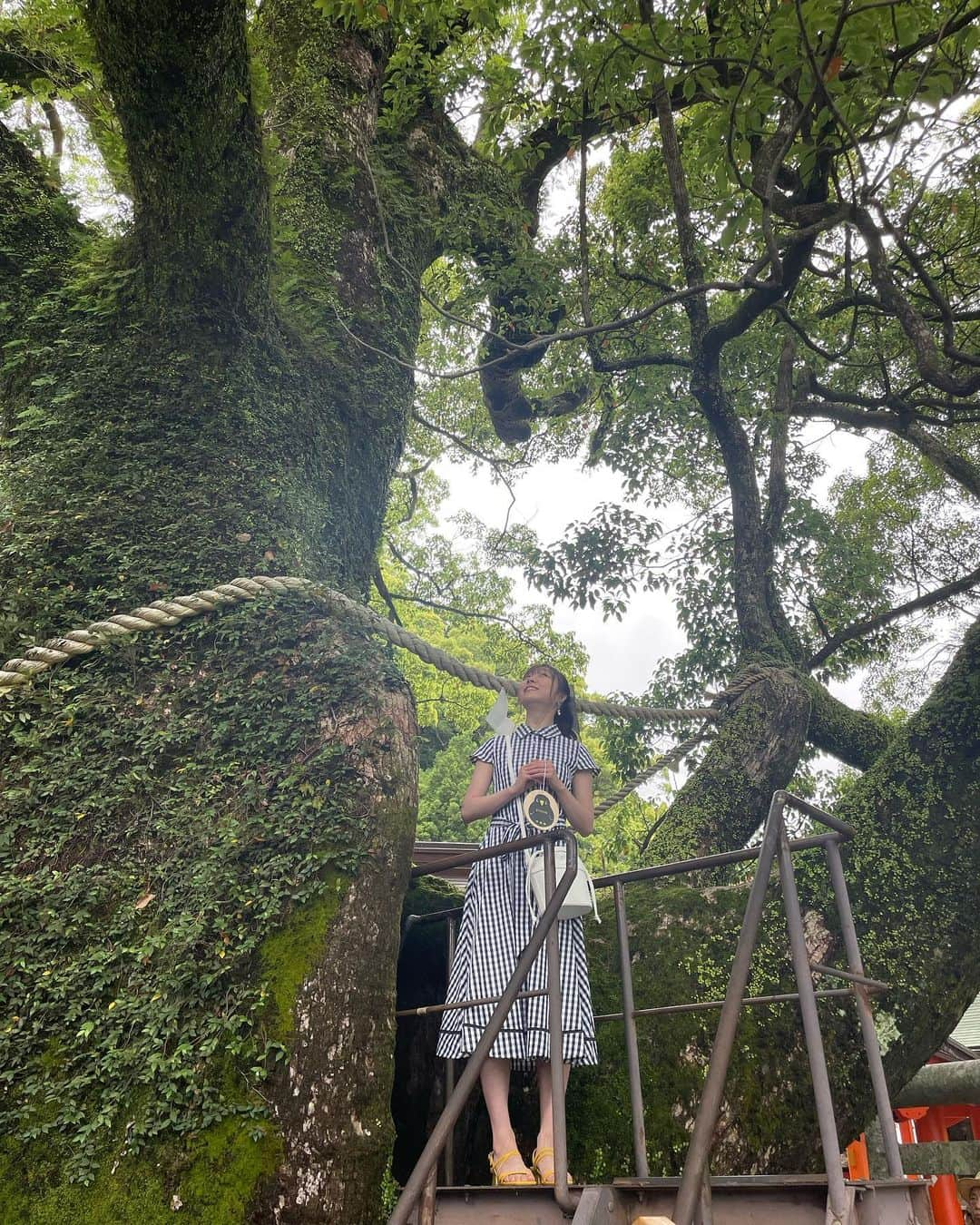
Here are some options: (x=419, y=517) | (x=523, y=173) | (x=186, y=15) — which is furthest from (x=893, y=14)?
(x=419, y=517)

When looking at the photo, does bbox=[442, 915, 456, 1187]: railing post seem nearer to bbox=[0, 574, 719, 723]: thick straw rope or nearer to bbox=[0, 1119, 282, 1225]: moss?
bbox=[0, 1119, 282, 1225]: moss

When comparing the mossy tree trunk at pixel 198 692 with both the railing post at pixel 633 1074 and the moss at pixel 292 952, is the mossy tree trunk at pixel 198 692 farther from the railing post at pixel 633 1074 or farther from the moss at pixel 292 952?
the railing post at pixel 633 1074

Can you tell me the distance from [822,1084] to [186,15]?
374cm

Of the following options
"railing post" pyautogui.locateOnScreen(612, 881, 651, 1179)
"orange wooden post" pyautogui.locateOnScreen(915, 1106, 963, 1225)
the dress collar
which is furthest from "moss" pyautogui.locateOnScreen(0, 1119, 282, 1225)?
"orange wooden post" pyautogui.locateOnScreen(915, 1106, 963, 1225)

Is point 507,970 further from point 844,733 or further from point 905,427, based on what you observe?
point 905,427

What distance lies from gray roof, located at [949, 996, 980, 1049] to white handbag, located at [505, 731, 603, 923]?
35.5 feet

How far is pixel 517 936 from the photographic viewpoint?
288cm

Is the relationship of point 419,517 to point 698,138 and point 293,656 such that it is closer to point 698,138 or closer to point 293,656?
point 698,138

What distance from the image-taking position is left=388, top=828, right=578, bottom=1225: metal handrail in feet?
5.74

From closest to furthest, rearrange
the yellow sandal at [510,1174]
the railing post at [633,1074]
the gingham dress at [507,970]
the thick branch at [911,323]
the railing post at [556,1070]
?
the railing post at [556,1070]
the yellow sandal at [510,1174]
the railing post at [633,1074]
the gingham dress at [507,970]
the thick branch at [911,323]

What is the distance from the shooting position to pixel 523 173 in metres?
6.76

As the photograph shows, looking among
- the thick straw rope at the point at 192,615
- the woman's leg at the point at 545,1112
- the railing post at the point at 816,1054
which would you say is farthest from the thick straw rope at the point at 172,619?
the railing post at the point at 816,1054

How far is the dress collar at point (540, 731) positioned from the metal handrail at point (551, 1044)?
0.76 metres

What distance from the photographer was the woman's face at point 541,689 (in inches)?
135
